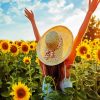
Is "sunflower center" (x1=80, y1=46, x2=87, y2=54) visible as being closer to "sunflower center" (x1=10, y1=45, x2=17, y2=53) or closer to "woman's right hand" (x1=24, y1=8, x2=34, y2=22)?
"woman's right hand" (x1=24, y1=8, x2=34, y2=22)

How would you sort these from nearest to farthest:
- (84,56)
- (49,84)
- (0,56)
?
(49,84)
(84,56)
(0,56)

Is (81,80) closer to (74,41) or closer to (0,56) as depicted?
(74,41)

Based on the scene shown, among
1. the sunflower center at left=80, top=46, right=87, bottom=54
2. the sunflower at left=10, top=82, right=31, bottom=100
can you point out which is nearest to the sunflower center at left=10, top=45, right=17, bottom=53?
the sunflower center at left=80, top=46, right=87, bottom=54

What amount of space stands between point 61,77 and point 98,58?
577mm

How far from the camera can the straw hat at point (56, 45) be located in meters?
4.59

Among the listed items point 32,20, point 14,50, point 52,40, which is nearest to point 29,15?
point 32,20

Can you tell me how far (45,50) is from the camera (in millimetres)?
4746

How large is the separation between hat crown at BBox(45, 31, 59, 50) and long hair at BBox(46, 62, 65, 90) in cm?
20

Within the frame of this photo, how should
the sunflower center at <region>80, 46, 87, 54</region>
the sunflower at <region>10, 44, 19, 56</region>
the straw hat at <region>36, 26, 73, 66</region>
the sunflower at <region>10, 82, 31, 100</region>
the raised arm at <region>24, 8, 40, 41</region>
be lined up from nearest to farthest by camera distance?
the sunflower at <region>10, 82, 31, 100</region> → the straw hat at <region>36, 26, 73, 66</region> → the raised arm at <region>24, 8, 40, 41</region> → the sunflower center at <region>80, 46, 87, 54</region> → the sunflower at <region>10, 44, 19, 56</region>

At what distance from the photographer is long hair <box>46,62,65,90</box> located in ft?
15.2

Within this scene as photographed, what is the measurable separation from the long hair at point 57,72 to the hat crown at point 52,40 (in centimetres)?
20

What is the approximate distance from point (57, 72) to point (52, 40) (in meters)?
0.35

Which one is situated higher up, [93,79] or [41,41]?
[41,41]

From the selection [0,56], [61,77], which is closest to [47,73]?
[61,77]
